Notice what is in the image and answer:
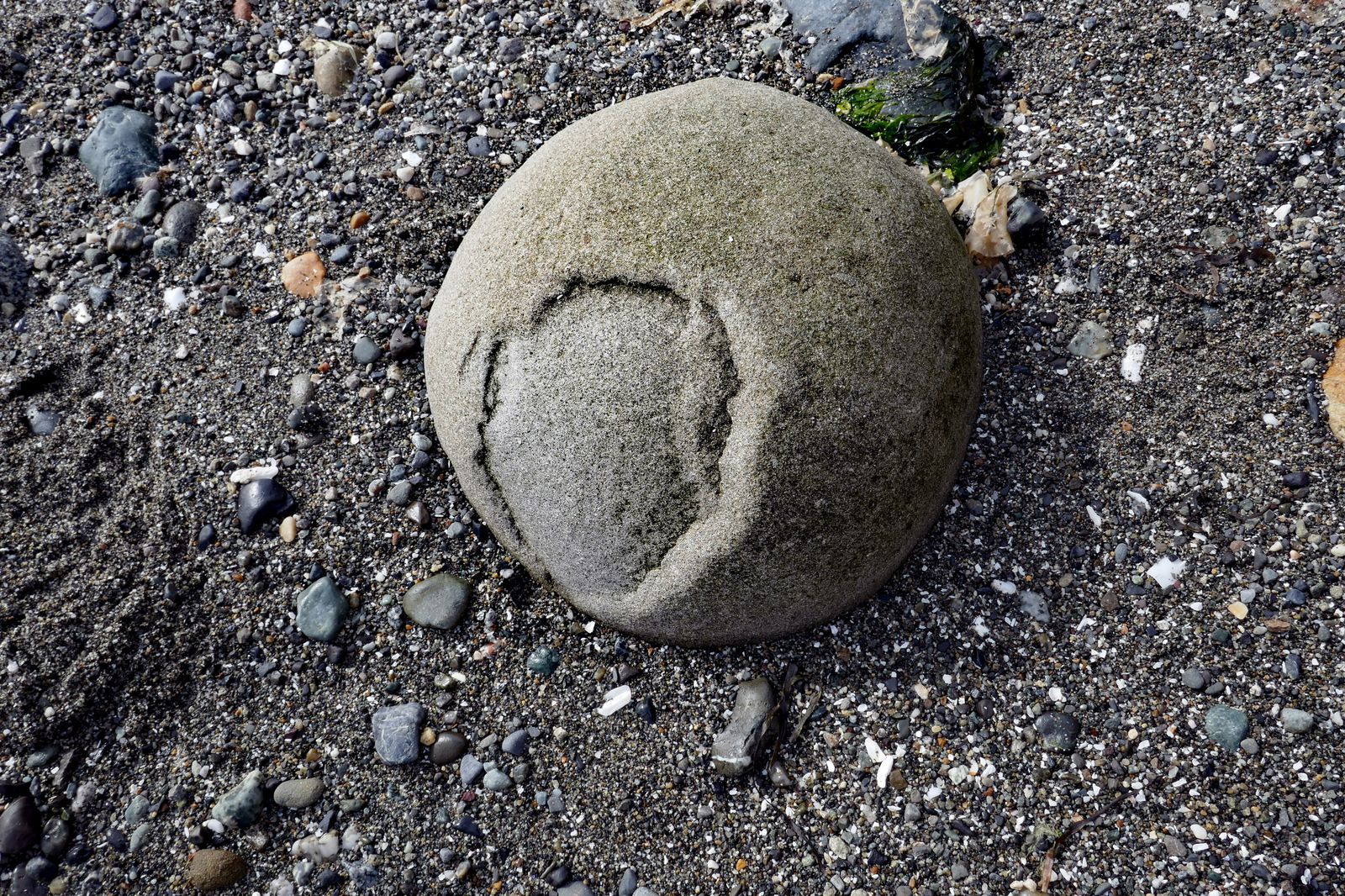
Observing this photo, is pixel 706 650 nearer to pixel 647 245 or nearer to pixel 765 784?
pixel 765 784

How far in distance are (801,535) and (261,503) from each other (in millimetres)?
1715

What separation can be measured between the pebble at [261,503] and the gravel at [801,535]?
4 cm

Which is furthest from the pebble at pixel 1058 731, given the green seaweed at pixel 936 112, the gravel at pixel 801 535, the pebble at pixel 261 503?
the pebble at pixel 261 503

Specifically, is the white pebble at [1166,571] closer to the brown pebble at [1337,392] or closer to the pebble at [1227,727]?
the pebble at [1227,727]

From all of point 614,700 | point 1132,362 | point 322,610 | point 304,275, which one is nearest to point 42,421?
point 304,275

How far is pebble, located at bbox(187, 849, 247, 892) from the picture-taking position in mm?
2340

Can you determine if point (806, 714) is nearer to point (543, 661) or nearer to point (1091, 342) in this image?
point (543, 661)

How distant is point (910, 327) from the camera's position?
2143 mm

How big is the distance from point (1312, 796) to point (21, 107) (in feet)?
16.5

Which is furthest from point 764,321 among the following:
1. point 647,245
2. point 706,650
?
point 706,650

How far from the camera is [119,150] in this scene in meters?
3.45

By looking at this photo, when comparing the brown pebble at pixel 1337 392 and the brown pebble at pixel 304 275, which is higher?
the brown pebble at pixel 304 275

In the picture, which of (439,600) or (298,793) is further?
(439,600)

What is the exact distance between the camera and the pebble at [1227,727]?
7.41 ft
